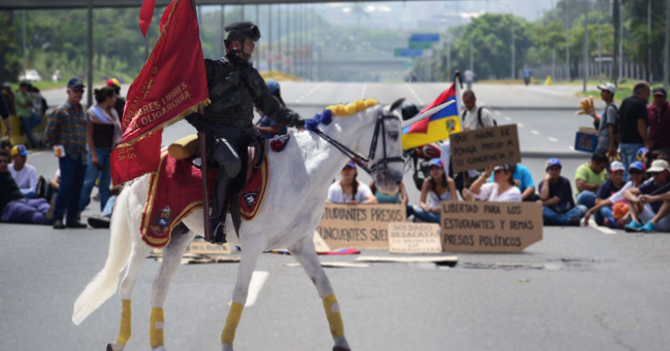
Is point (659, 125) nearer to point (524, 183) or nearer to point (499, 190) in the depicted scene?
point (524, 183)

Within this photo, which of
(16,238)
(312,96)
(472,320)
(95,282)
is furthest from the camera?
(312,96)

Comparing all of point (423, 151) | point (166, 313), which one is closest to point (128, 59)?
point (423, 151)

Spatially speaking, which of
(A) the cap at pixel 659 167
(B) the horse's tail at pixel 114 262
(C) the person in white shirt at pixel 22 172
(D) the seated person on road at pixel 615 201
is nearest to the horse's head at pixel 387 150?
(B) the horse's tail at pixel 114 262

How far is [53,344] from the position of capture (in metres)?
9.39

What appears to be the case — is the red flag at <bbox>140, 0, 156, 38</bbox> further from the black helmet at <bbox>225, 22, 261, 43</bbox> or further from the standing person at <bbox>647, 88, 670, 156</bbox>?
the standing person at <bbox>647, 88, 670, 156</bbox>

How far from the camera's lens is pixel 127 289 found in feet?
28.4

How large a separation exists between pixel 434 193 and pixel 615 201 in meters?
2.52

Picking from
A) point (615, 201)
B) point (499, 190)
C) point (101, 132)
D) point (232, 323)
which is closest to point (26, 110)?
point (101, 132)

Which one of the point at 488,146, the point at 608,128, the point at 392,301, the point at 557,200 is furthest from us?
the point at 608,128

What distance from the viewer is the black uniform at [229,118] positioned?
27.0 ft

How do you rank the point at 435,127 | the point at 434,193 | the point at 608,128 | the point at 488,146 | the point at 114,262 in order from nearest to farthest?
the point at 114,262 < the point at 435,127 < the point at 488,146 < the point at 434,193 < the point at 608,128

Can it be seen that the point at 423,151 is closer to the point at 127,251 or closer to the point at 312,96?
the point at 127,251

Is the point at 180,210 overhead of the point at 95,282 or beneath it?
overhead

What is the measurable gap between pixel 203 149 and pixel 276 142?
570 millimetres
